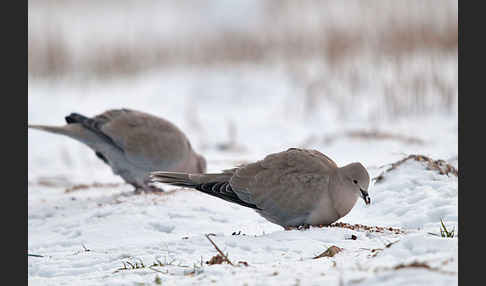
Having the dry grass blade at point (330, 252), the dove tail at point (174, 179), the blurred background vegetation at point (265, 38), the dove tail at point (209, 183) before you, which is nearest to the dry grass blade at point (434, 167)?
the dove tail at point (209, 183)

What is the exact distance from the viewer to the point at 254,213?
18.7 ft

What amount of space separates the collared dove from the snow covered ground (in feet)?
1.02

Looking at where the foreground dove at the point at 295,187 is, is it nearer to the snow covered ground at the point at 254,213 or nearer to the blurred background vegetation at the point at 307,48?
the snow covered ground at the point at 254,213

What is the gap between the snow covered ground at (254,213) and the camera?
3236mm

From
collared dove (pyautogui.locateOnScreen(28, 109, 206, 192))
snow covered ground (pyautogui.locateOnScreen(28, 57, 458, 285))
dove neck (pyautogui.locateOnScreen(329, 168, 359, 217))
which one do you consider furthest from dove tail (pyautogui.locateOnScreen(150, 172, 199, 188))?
collared dove (pyautogui.locateOnScreen(28, 109, 206, 192))

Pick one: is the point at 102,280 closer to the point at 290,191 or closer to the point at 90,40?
the point at 290,191

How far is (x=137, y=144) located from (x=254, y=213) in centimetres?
169

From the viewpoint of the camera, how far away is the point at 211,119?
12922mm

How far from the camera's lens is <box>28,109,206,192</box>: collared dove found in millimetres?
6742

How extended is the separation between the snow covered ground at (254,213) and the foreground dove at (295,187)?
9.7 inches

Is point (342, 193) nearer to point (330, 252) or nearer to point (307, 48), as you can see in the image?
point (330, 252)

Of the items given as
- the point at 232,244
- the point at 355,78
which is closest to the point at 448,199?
the point at 232,244

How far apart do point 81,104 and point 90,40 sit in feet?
15.9

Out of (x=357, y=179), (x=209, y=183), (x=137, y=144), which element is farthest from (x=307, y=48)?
(x=357, y=179)
